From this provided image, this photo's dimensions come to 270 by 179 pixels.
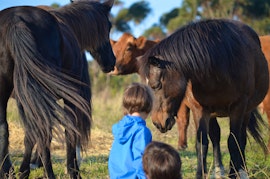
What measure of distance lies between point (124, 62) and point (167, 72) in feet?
23.4

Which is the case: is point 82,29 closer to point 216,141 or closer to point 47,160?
point 47,160

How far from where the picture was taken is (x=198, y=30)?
5.52 m

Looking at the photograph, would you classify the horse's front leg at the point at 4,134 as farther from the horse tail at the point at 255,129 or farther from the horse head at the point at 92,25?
the horse tail at the point at 255,129

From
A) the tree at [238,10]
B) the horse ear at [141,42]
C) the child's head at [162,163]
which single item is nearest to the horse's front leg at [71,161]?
the child's head at [162,163]

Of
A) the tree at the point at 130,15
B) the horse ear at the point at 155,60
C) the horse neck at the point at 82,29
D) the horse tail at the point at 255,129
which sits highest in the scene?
the horse neck at the point at 82,29

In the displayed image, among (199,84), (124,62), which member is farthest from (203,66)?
(124,62)

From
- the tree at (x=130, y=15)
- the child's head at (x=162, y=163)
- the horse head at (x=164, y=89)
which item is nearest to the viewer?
the child's head at (x=162, y=163)

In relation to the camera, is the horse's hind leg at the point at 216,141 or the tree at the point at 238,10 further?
the tree at the point at 238,10

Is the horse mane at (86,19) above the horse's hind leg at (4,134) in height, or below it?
above

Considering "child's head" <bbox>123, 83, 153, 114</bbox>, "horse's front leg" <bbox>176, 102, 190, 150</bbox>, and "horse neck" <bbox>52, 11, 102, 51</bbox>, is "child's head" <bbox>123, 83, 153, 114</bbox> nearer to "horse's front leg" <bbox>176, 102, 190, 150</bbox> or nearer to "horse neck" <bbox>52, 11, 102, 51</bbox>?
"horse neck" <bbox>52, 11, 102, 51</bbox>

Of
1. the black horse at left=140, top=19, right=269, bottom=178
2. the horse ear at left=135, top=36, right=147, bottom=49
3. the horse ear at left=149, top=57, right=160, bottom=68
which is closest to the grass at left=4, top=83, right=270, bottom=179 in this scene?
the black horse at left=140, top=19, right=269, bottom=178

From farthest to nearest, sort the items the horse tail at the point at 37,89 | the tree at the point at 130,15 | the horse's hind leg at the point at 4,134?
the tree at the point at 130,15, the horse's hind leg at the point at 4,134, the horse tail at the point at 37,89

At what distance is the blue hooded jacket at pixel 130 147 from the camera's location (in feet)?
12.0

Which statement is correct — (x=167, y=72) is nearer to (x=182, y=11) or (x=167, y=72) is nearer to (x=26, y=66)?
(x=26, y=66)
